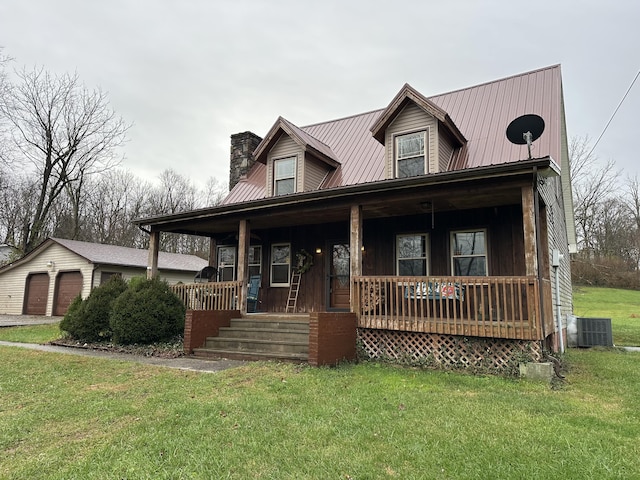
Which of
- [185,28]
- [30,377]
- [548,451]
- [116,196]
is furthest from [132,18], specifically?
[116,196]

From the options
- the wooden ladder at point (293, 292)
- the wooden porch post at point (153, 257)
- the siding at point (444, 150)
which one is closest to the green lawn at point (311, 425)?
the wooden porch post at point (153, 257)

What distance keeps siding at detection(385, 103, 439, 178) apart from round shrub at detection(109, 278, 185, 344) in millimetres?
6112

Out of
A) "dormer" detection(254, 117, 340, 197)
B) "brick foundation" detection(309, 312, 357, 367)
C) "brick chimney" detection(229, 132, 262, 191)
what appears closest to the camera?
"brick foundation" detection(309, 312, 357, 367)

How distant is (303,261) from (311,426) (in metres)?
7.45

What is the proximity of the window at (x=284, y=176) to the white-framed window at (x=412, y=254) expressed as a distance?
3.35m

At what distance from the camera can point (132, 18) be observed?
11.7 m

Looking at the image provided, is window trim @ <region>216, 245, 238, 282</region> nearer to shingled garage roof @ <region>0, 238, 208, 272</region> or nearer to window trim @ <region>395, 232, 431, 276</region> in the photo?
window trim @ <region>395, 232, 431, 276</region>

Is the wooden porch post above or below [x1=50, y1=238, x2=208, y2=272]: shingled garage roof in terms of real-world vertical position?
below

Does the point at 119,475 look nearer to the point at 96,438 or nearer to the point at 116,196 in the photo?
the point at 96,438

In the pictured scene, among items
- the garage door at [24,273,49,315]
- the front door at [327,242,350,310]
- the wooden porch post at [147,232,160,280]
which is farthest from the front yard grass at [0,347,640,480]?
the garage door at [24,273,49,315]

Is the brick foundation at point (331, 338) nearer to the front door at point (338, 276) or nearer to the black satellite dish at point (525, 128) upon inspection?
the front door at point (338, 276)

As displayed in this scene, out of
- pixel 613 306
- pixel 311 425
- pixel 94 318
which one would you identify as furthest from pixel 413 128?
pixel 613 306

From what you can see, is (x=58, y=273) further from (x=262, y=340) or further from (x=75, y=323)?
(x=262, y=340)

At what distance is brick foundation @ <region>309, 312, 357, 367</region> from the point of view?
6859 millimetres
